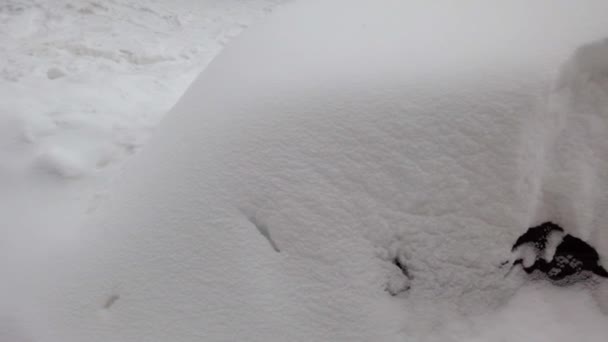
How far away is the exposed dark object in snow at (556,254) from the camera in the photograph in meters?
1.32

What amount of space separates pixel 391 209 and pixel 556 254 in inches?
20.2

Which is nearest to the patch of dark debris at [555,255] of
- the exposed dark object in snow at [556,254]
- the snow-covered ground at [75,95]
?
the exposed dark object in snow at [556,254]

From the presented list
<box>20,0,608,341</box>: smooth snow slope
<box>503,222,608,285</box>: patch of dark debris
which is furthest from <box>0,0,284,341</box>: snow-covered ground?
<box>503,222,608,285</box>: patch of dark debris

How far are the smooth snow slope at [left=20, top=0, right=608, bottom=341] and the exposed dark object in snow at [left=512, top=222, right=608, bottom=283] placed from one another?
1.4 inches

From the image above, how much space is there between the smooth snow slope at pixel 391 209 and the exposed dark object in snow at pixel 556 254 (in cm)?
3

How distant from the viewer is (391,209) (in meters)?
1.30

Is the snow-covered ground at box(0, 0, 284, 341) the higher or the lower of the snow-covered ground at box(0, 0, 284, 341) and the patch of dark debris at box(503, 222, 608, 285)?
the lower

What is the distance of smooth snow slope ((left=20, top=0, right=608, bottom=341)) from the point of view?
128cm

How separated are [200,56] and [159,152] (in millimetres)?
2718

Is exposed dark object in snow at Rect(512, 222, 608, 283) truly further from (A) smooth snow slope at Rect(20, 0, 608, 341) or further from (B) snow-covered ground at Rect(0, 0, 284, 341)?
(B) snow-covered ground at Rect(0, 0, 284, 341)

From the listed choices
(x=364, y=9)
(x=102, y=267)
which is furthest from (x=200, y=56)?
(x=102, y=267)

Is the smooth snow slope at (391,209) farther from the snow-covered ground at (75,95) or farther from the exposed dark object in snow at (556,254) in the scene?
the snow-covered ground at (75,95)

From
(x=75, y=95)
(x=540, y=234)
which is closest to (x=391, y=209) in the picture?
(x=540, y=234)

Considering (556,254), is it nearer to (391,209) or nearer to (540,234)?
(540,234)
